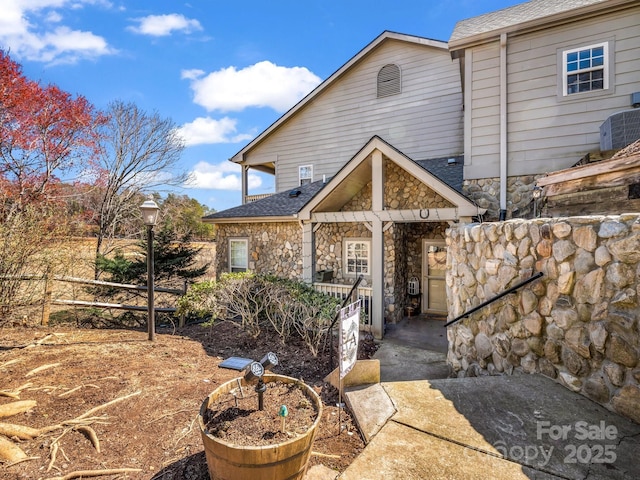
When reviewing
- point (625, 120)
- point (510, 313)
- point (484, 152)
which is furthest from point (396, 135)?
point (510, 313)

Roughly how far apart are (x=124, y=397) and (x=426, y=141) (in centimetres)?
1033

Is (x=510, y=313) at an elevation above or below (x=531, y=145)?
below

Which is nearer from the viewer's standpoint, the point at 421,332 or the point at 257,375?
the point at 257,375

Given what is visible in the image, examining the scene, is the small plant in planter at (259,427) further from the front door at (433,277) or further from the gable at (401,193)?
the front door at (433,277)

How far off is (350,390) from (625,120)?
618 centimetres

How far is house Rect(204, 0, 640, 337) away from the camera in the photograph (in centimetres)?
607

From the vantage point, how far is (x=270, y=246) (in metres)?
9.86

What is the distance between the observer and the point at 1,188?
28.3 ft

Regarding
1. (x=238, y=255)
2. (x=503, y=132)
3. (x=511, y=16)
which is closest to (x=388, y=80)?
(x=511, y=16)

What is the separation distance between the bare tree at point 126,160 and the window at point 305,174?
6.43 m

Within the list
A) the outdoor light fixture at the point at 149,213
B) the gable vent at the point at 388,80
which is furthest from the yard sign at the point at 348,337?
the gable vent at the point at 388,80

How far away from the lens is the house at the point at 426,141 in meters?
6.07

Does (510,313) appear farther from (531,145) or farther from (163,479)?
(531,145)

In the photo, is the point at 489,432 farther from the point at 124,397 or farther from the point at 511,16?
the point at 511,16
